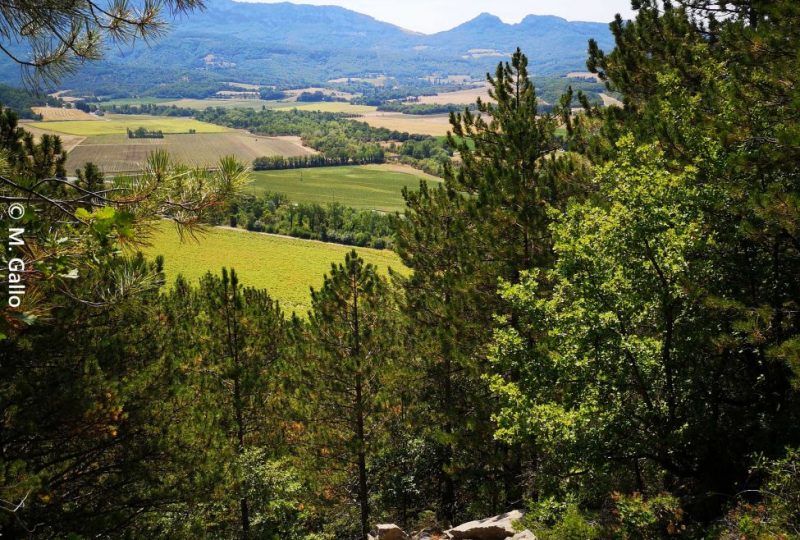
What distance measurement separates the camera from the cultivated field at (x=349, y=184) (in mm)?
120438

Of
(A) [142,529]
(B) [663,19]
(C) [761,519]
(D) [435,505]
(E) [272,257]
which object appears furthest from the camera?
(E) [272,257]

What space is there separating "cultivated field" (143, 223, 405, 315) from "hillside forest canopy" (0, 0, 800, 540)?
153 feet

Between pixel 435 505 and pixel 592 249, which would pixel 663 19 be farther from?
pixel 435 505

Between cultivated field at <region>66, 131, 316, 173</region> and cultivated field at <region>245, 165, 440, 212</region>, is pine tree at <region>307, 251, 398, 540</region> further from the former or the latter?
cultivated field at <region>66, 131, 316, 173</region>

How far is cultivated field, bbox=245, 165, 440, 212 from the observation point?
4742 inches

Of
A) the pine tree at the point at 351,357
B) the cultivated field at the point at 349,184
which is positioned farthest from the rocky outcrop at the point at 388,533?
the cultivated field at the point at 349,184

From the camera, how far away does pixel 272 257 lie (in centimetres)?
8719

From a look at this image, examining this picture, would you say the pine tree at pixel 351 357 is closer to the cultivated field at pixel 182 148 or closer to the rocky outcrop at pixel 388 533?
the rocky outcrop at pixel 388 533

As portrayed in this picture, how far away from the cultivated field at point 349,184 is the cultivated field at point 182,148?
1144 cm

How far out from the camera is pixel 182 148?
154m

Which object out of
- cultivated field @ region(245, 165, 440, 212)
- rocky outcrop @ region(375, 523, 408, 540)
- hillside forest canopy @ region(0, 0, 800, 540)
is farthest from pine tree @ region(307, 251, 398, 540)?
cultivated field @ region(245, 165, 440, 212)

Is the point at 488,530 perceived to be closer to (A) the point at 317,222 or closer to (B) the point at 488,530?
(B) the point at 488,530

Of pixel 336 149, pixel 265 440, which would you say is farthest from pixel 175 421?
pixel 336 149

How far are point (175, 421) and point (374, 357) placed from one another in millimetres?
6512
